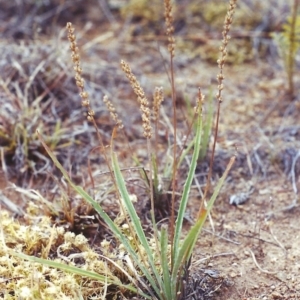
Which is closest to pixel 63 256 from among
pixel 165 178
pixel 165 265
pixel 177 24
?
pixel 165 265

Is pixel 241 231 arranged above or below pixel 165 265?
below

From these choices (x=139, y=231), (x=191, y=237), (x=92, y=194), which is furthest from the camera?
(x=92, y=194)

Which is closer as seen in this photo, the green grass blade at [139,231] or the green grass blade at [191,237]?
the green grass blade at [191,237]

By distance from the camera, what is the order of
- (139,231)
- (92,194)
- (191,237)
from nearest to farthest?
(191,237) → (139,231) → (92,194)

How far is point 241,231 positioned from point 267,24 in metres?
1.65

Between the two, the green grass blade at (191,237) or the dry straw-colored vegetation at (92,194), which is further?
the dry straw-colored vegetation at (92,194)

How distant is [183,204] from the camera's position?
1469mm

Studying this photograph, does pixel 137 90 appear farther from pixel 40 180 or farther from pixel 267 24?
pixel 267 24

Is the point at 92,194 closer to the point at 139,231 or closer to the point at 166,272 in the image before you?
the point at 139,231

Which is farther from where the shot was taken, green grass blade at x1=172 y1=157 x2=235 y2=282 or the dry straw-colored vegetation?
the dry straw-colored vegetation

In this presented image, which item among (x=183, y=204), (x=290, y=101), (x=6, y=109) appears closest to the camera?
(x=183, y=204)

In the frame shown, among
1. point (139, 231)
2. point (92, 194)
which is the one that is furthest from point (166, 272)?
point (92, 194)

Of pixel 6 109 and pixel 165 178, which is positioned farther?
pixel 6 109

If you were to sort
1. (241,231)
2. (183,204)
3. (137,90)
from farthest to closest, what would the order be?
(241,231), (183,204), (137,90)
